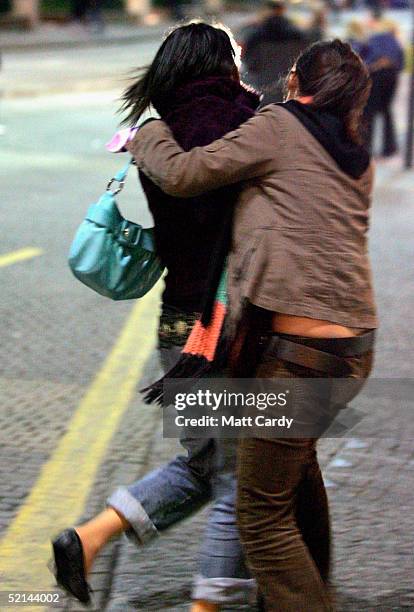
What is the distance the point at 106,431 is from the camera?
16.5ft

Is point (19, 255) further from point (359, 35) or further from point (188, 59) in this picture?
point (359, 35)

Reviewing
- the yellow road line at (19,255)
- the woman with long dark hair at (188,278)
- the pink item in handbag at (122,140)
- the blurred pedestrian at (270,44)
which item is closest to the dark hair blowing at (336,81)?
the woman with long dark hair at (188,278)

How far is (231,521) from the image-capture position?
321 centimetres

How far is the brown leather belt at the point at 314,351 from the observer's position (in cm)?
286

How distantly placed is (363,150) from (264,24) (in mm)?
8248

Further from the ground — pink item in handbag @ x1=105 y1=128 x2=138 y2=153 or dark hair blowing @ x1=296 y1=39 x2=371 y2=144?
dark hair blowing @ x1=296 y1=39 x2=371 y2=144

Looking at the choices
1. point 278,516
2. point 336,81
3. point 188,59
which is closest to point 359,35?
point 188,59

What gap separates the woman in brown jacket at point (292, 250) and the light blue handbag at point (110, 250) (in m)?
0.24

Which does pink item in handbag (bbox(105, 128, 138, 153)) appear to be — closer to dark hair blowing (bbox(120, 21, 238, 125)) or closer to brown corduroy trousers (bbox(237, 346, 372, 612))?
dark hair blowing (bbox(120, 21, 238, 125))

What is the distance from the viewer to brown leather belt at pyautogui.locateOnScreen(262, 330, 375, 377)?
2.86 m

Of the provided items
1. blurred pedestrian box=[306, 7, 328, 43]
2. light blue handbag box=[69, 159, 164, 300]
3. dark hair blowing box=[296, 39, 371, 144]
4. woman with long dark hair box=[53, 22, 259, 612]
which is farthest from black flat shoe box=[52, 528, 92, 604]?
blurred pedestrian box=[306, 7, 328, 43]

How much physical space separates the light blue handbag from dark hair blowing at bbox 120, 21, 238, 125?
0.24 metres

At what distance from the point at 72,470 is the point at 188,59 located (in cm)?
207

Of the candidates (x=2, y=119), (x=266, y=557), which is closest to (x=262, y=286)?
(x=266, y=557)
